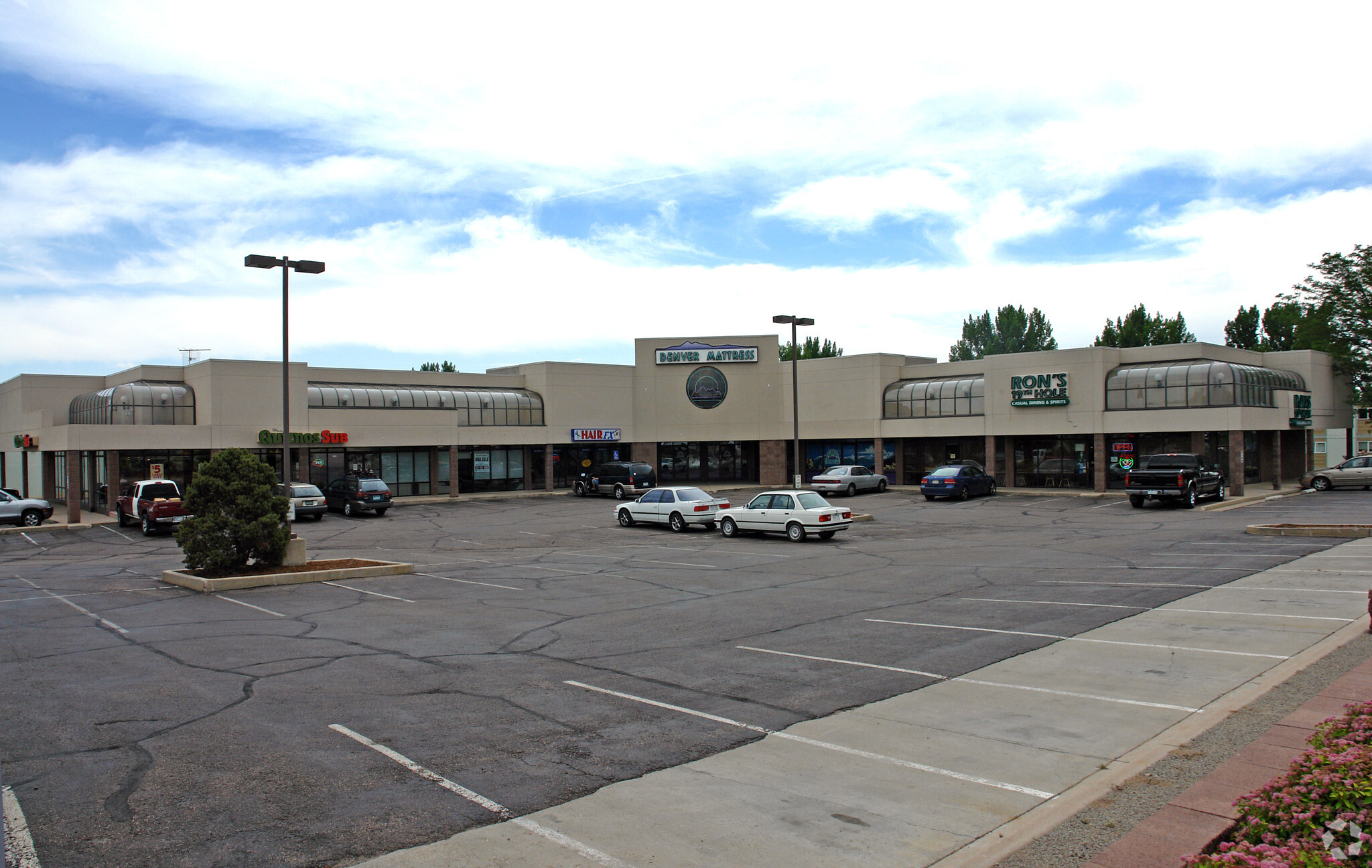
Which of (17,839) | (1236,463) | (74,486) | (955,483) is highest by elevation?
(1236,463)

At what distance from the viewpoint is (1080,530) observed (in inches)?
1066

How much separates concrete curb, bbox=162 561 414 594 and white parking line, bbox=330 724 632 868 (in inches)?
453

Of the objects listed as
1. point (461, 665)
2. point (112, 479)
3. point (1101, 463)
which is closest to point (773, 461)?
point (1101, 463)

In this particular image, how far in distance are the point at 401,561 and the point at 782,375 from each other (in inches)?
1284

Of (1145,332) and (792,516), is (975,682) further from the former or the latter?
(1145,332)

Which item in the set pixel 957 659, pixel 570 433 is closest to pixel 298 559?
pixel 957 659

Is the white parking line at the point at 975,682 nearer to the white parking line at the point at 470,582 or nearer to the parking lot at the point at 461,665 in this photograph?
the parking lot at the point at 461,665

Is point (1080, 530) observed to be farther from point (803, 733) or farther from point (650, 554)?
point (803, 733)

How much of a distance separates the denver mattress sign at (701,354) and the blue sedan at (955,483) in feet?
49.1

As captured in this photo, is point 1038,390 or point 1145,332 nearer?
point 1038,390

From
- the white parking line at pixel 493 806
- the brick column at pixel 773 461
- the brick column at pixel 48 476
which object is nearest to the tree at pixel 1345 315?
the brick column at pixel 773 461

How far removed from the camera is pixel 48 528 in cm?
3350

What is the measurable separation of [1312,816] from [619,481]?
42.2 m

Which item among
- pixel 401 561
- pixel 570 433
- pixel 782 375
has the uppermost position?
pixel 782 375
